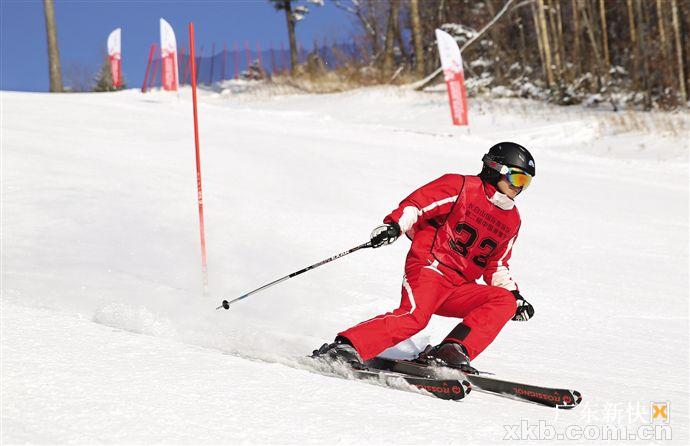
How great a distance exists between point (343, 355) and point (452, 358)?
1.76 ft

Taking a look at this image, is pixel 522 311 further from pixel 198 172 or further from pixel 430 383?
pixel 198 172

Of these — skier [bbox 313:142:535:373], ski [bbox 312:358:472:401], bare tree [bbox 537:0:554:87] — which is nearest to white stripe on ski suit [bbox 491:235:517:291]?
skier [bbox 313:142:535:373]

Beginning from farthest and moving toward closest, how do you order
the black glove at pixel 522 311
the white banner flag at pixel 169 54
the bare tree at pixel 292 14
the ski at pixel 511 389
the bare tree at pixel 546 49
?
the bare tree at pixel 292 14, the bare tree at pixel 546 49, the white banner flag at pixel 169 54, the black glove at pixel 522 311, the ski at pixel 511 389

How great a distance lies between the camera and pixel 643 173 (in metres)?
12.6

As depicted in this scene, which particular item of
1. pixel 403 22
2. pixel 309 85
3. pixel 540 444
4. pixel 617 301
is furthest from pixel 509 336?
pixel 403 22

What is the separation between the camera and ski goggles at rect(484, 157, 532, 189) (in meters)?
3.78

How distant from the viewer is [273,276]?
6.41 m

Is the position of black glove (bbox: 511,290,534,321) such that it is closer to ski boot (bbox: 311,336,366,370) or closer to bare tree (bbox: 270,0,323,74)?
ski boot (bbox: 311,336,366,370)

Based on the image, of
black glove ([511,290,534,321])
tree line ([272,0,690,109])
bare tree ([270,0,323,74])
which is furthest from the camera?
bare tree ([270,0,323,74])

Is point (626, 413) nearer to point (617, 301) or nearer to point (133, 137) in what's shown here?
point (617, 301)

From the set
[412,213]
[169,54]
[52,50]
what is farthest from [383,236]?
[52,50]

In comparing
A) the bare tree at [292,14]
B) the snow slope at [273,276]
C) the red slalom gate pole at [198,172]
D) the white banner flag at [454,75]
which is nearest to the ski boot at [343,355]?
the snow slope at [273,276]

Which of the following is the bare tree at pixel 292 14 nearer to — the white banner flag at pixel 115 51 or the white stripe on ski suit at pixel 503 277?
the white banner flag at pixel 115 51

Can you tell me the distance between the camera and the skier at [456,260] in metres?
3.69
